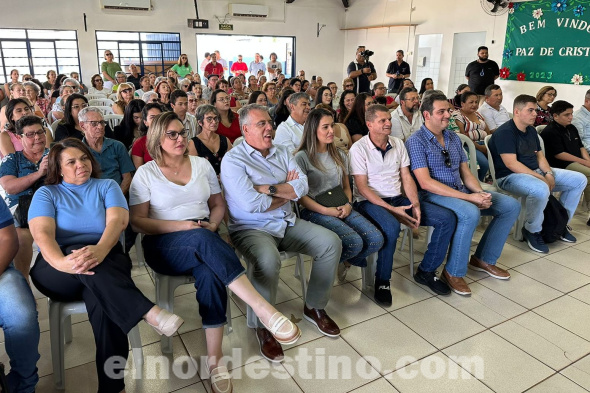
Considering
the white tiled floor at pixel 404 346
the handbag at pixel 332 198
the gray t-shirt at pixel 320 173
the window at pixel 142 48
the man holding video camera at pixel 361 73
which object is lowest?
the white tiled floor at pixel 404 346

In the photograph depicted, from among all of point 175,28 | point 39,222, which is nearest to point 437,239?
point 39,222

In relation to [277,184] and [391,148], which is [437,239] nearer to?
[391,148]

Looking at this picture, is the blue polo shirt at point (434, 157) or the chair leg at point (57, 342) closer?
the chair leg at point (57, 342)

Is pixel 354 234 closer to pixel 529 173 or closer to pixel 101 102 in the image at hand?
pixel 529 173

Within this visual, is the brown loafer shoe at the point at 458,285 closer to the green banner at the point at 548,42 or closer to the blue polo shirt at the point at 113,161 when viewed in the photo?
the blue polo shirt at the point at 113,161

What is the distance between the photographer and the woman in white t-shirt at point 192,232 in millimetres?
1821

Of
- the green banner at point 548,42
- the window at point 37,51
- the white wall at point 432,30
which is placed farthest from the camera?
the window at point 37,51

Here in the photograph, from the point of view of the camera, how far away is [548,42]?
7.30m

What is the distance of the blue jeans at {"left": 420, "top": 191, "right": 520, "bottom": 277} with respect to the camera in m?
2.59

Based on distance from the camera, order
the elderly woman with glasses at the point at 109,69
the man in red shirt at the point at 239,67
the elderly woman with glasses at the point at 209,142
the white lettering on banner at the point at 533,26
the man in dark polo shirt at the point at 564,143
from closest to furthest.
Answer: the elderly woman with glasses at the point at 209,142
the man in dark polo shirt at the point at 564,143
the white lettering on banner at the point at 533,26
the elderly woman with glasses at the point at 109,69
the man in red shirt at the point at 239,67

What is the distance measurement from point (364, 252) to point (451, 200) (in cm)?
73

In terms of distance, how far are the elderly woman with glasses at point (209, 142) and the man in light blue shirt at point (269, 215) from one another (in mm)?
643

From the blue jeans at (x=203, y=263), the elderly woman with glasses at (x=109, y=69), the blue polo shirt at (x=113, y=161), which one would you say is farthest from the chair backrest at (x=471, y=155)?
the elderly woman with glasses at (x=109, y=69)

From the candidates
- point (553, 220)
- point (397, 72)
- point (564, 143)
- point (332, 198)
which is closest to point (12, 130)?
point (332, 198)
